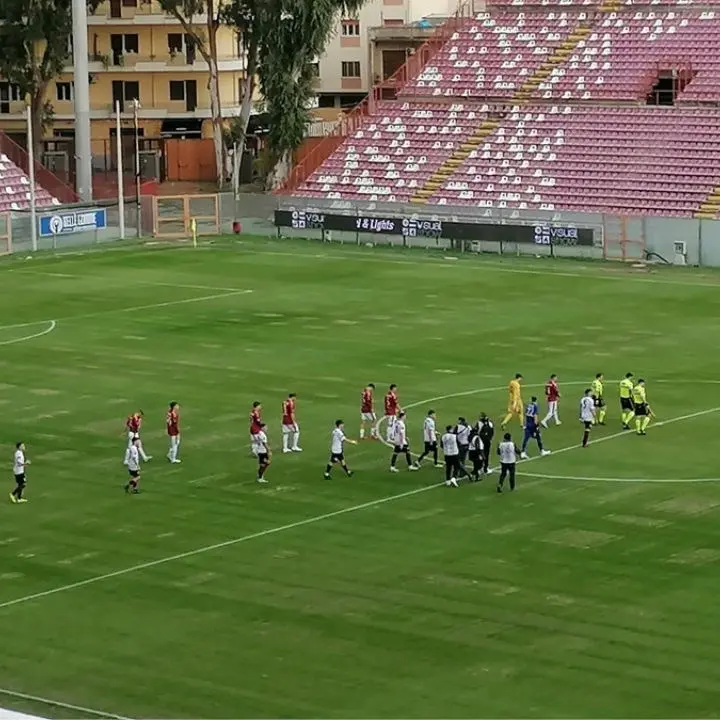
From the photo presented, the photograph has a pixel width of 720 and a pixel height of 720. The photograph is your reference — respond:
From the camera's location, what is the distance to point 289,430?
48.4 m

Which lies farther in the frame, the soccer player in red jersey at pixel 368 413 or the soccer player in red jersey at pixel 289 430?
the soccer player in red jersey at pixel 368 413

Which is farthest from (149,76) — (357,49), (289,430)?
(289,430)

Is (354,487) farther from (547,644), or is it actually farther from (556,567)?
(547,644)

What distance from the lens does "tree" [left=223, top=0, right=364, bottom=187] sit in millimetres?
103938

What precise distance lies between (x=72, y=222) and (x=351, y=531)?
54419 millimetres

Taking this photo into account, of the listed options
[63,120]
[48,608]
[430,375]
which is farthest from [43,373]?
[63,120]

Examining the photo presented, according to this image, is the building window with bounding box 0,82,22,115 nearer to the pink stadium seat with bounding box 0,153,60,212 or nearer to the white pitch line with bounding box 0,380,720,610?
the pink stadium seat with bounding box 0,153,60,212

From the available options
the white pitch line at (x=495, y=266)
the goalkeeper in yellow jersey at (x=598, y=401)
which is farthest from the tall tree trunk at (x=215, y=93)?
the goalkeeper in yellow jersey at (x=598, y=401)

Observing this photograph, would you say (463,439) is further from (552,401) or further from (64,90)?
(64,90)

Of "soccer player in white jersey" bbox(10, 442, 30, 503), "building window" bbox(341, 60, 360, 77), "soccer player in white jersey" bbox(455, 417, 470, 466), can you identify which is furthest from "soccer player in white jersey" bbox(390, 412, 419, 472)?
"building window" bbox(341, 60, 360, 77)

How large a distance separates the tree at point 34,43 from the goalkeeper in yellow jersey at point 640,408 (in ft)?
224

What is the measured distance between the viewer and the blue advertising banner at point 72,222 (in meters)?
91.6

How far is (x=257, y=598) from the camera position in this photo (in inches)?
1441

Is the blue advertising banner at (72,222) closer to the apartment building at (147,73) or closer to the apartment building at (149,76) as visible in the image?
the apartment building at (149,76)
